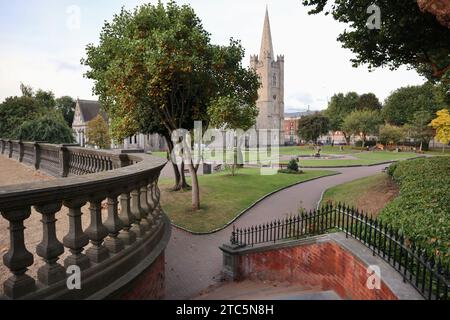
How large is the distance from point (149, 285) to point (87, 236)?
57.3 inches

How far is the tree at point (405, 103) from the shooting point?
67062mm

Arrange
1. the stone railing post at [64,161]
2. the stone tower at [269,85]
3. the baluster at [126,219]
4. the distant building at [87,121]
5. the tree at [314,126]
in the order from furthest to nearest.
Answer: the stone tower at [269,85], the distant building at [87,121], the tree at [314,126], the stone railing post at [64,161], the baluster at [126,219]

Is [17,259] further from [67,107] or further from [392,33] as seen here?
[67,107]

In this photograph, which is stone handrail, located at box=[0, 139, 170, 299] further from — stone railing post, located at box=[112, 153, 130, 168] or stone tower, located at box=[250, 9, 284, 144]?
stone tower, located at box=[250, 9, 284, 144]

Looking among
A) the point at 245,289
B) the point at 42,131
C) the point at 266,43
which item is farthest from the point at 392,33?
the point at 266,43

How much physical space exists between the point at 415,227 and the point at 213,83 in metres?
10.9

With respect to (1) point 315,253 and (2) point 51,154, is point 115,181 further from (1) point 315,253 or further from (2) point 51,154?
(2) point 51,154

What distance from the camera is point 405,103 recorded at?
71750mm

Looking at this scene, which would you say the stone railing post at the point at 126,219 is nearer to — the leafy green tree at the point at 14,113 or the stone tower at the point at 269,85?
the leafy green tree at the point at 14,113

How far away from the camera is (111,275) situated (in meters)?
3.35

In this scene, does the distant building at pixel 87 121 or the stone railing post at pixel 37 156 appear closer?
the stone railing post at pixel 37 156

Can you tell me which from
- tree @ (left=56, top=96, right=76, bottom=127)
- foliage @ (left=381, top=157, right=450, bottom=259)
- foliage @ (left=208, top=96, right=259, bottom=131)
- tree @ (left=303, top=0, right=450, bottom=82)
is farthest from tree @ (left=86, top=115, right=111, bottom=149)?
foliage @ (left=381, top=157, right=450, bottom=259)

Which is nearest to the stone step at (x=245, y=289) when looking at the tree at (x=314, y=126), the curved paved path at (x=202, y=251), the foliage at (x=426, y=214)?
the curved paved path at (x=202, y=251)

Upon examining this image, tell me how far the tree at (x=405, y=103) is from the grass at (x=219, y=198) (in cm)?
5485
